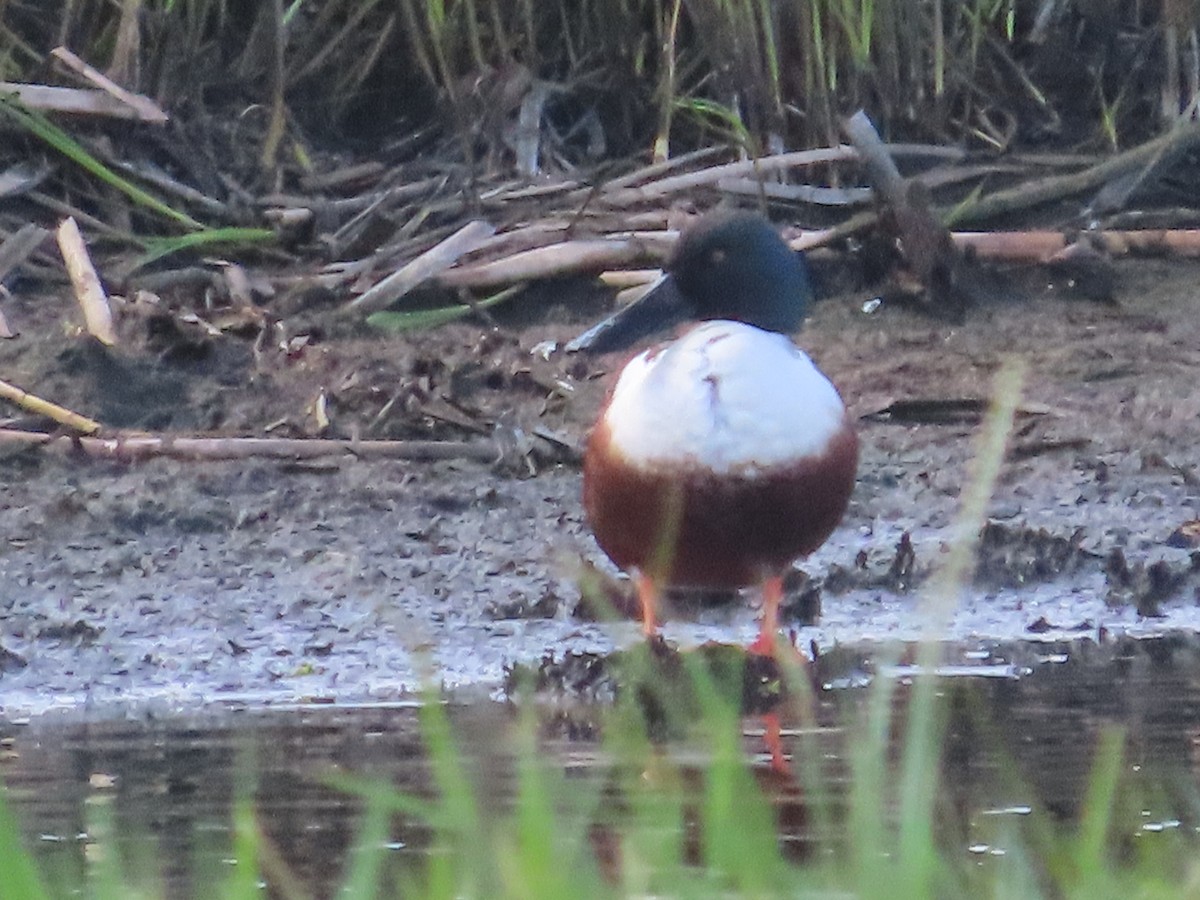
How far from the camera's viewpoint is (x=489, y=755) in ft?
11.7

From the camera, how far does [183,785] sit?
11.5ft

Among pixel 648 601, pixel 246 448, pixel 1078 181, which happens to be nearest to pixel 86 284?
pixel 246 448

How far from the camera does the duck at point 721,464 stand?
434 cm

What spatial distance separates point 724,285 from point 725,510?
0.71m

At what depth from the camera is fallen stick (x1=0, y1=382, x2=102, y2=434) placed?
5602 millimetres

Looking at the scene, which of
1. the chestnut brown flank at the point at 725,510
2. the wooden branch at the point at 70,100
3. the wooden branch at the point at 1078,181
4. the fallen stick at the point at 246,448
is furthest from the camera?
the wooden branch at the point at 1078,181

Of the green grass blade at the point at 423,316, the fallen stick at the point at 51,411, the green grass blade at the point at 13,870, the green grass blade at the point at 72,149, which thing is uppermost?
the green grass blade at the point at 72,149

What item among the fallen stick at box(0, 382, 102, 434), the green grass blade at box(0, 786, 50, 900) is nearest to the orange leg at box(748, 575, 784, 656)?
the fallen stick at box(0, 382, 102, 434)

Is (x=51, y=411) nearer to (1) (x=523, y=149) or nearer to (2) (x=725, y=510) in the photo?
(1) (x=523, y=149)

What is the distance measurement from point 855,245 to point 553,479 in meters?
1.41

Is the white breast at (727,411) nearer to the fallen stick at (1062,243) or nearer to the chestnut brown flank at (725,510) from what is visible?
the chestnut brown flank at (725,510)

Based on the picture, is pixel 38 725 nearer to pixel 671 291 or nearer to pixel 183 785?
pixel 183 785

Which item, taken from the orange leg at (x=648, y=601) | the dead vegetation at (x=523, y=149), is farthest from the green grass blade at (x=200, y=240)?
the orange leg at (x=648, y=601)

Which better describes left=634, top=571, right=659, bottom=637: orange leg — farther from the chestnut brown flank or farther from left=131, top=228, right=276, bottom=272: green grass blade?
left=131, top=228, right=276, bottom=272: green grass blade
